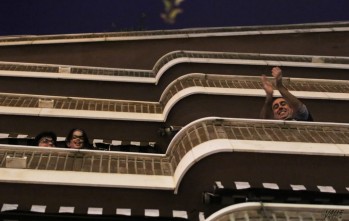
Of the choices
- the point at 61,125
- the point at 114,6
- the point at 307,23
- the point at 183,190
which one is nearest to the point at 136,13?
the point at 114,6

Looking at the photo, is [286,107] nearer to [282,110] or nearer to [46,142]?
[282,110]

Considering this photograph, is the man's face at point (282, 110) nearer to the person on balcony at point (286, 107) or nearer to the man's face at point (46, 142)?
the person on balcony at point (286, 107)

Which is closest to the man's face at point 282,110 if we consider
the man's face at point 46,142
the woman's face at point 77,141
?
the woman's face at point 77,141

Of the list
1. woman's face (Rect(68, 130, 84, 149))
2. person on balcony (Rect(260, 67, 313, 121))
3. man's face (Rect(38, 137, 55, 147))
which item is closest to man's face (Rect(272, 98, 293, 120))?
person on balcony (Rect(260, 67, 313, 121))

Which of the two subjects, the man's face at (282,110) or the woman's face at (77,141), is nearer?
the man's face at (282,110)

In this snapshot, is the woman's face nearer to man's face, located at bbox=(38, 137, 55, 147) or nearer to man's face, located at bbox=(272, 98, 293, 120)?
man's face, located at bbox=(38, 137, 55, 147)

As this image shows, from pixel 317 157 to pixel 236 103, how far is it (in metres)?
3.22

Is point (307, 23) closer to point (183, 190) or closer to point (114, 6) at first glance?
point (114, 6)

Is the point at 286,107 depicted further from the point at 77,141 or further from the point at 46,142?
the point at 46,142

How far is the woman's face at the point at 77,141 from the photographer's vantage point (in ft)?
23.8

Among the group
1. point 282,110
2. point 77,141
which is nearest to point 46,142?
point 77,141

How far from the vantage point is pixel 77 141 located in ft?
23.8

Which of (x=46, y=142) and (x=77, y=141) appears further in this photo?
(x=77, y=141)

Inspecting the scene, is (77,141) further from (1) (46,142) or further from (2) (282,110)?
(2) (282,110)
